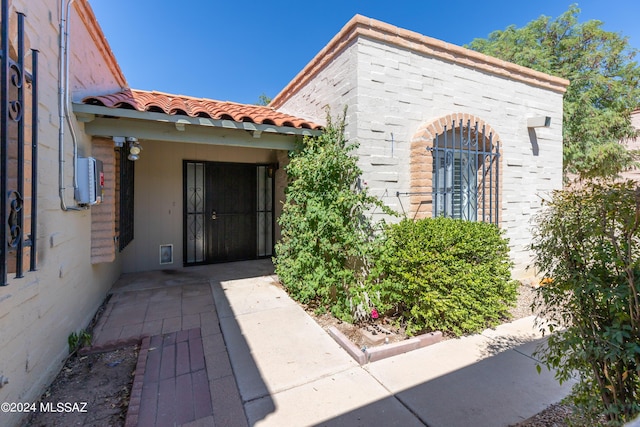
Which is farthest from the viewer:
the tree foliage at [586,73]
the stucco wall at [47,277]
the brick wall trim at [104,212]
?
the tree foliage at [586,73]

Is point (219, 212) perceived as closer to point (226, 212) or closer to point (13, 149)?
point (226, 212)

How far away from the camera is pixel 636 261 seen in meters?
1.66

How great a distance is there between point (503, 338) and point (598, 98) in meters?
12.9

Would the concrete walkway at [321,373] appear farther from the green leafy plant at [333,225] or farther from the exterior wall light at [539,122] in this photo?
the exterior wall light at [539,122]

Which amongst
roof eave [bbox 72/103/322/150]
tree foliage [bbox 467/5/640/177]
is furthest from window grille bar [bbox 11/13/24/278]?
tree foliage [bbox 467/5/640/177]

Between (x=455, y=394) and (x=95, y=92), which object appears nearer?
(x=455, y=394)

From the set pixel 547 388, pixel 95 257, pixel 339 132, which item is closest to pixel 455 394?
pixel 547 388

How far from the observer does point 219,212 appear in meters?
Result: 7.46

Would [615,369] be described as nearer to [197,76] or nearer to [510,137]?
[510,137]

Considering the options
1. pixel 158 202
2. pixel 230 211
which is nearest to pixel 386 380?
pixel 230 211

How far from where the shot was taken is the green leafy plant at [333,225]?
13.4ft

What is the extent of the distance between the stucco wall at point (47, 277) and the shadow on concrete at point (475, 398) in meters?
2.44

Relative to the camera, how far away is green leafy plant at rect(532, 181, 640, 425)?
1.65m

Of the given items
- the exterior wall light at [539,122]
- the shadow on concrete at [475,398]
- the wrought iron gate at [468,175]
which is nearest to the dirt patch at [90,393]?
the shadow on concrete at [475,398]
